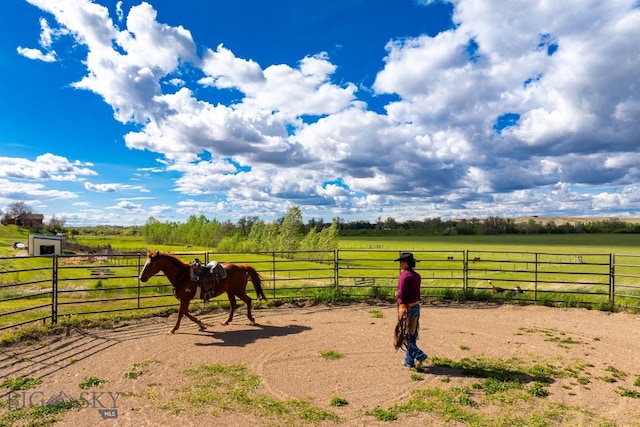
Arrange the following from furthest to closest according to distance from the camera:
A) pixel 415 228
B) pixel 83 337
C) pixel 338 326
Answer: pixel 415 228, pixel 338 326, pixel 83 337

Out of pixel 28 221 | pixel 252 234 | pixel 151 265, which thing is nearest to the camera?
pixel 151 265

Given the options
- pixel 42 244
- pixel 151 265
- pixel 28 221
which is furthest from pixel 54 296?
pixel 28 221

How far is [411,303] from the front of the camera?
5.87m

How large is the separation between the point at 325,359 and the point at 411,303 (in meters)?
1.59

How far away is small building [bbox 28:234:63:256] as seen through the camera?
38750 millimetres

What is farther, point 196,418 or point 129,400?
point 129,400

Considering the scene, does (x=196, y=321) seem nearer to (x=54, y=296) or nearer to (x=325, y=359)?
(x=325, y=359)

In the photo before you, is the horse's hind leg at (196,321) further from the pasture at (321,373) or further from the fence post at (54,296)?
the fence post at (54,296)

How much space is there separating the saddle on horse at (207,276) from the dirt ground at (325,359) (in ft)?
2.52

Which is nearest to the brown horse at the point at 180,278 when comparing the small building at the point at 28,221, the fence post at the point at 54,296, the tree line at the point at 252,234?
the fence post at the point at 54,296

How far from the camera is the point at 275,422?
415 cm

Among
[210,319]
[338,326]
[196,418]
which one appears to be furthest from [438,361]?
[210,319]

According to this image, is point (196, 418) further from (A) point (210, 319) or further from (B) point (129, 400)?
(A) point (210, 319)

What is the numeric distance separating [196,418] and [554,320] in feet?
26.8
